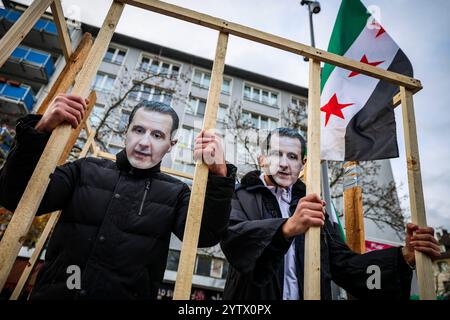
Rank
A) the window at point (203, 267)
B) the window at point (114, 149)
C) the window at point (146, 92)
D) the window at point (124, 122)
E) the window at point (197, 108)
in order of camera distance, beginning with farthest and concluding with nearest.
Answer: the window at point (197, 108) < the window at point (203, 267) < the window at point (114, 149) < the window at point (146, 92) < the window at point (124, 122)

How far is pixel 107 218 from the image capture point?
1.56 metres

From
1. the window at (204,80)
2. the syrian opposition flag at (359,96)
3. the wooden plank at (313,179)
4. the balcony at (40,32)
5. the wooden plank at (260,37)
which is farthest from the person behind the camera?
the window at (204,80)

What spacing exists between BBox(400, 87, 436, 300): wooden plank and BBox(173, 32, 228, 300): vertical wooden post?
126cm

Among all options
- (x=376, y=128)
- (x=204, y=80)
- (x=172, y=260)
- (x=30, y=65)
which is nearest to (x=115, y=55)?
(x=30, y=65)

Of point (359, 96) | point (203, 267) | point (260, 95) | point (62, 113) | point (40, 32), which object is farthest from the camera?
point (260, 95)

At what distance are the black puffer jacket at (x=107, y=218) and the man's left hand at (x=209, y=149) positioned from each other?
97 mm

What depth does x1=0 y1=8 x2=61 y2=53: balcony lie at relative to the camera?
52.2ft

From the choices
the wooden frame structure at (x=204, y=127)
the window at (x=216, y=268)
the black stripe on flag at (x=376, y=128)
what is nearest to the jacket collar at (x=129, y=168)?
the wooden frame structure at (x=204, y=127)

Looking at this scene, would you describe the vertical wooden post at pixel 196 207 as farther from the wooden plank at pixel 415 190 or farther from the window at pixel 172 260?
the window at pixel 172 260

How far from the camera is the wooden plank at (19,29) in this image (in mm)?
1398

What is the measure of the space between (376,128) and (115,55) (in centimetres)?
1984

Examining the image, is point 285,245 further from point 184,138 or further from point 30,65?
point 30,65
